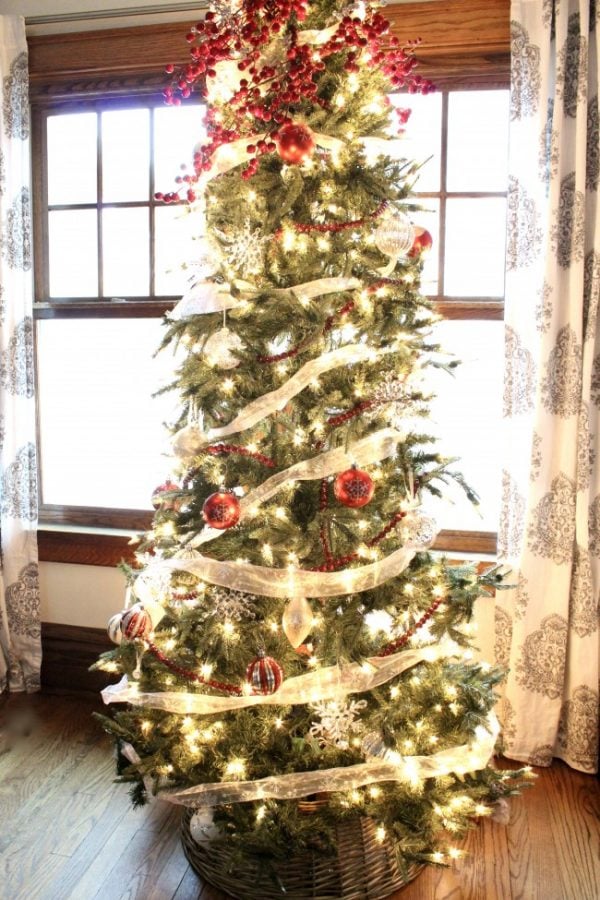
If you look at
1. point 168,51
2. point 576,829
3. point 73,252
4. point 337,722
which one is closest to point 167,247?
point 73,252

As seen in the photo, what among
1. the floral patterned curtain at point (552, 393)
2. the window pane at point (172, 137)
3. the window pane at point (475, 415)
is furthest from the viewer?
the window pane at point (172, 137)

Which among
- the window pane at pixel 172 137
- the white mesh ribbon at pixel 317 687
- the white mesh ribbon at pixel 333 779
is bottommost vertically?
the white mesh ribbon at pixel 333 779

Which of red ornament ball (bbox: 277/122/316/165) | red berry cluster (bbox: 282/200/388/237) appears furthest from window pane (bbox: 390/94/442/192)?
red ornament ball (bbox: 277/122/316/165)

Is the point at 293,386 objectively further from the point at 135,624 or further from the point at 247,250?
the point at 135,624

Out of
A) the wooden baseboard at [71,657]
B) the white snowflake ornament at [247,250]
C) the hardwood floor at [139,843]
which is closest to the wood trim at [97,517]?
the wooden baseboard at [71,657]

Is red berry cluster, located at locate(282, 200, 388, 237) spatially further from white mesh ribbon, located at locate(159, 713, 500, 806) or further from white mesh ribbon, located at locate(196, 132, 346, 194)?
white mesh ribbon, located at locate(159, 713, 500, 806)

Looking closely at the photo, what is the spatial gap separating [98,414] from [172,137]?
1145 millimetres

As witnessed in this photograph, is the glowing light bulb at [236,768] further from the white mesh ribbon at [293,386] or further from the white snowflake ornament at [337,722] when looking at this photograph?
the white mesh ribbon at [293,386]

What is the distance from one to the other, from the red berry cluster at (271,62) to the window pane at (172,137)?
97cm

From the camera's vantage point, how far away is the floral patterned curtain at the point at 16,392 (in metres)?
2.68

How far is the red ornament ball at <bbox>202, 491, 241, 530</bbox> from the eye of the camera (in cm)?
164

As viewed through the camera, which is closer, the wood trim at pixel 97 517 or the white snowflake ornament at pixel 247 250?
the white snowflake ornament at pixel 247 250

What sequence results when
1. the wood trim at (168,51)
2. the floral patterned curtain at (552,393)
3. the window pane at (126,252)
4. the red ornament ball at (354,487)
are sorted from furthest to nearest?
1. the window pane at (126,252)
2. the wood trim at (168,51)
3. the floral patterned curtain at (552,393)
4. the red ornament ball at (354,487)

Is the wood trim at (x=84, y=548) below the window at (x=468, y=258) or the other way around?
below
